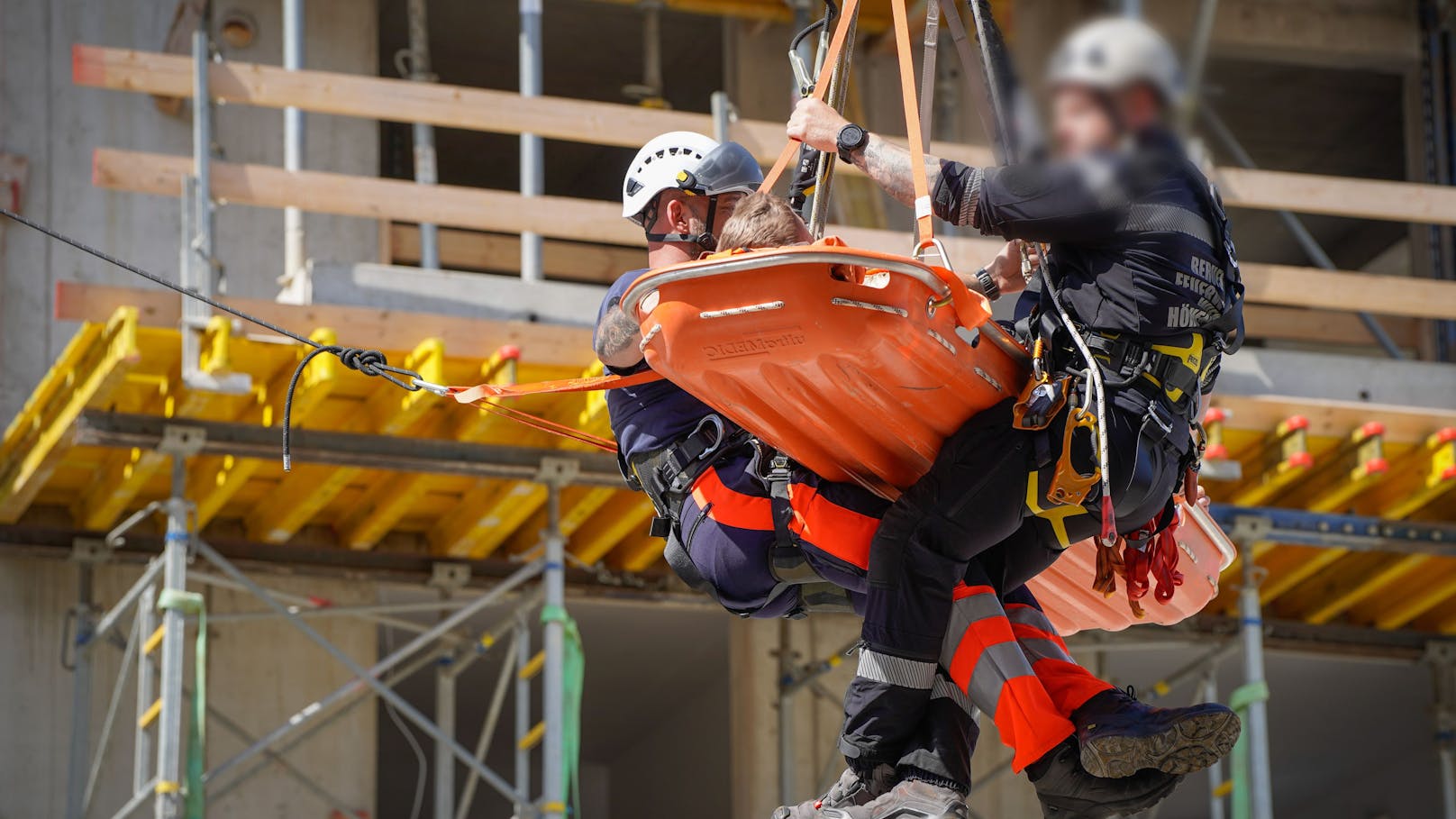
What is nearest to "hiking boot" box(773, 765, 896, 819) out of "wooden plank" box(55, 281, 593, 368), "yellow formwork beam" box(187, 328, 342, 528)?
"yellow formwork beam" box(187, 328, 342, 528)

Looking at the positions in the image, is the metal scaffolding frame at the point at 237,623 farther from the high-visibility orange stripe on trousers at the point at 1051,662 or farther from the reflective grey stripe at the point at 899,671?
the reflective grey stripe at the point at 899,671

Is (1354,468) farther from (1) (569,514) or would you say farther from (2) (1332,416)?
(1) (569,514)

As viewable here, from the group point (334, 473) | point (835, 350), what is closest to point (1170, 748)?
point (835, 350)

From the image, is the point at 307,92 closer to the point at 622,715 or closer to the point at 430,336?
the point at 430,336

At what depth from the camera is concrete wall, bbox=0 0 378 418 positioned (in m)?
13.3

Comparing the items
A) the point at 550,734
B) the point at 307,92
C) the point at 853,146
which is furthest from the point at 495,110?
the point at 853,146

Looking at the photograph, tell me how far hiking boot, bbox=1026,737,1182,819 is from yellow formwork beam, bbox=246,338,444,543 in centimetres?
526

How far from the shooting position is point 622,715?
662 inches

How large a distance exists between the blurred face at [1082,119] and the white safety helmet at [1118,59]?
0.02 meters

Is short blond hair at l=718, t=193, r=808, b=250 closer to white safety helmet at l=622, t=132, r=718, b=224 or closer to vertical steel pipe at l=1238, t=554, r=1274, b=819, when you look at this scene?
white safety helmet at l=622, t=132, r=718, b=224

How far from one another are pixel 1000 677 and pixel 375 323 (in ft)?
18.3

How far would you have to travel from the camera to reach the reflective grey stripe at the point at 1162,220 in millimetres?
5383

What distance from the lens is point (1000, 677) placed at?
5.52 m

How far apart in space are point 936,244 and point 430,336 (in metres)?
5.46
